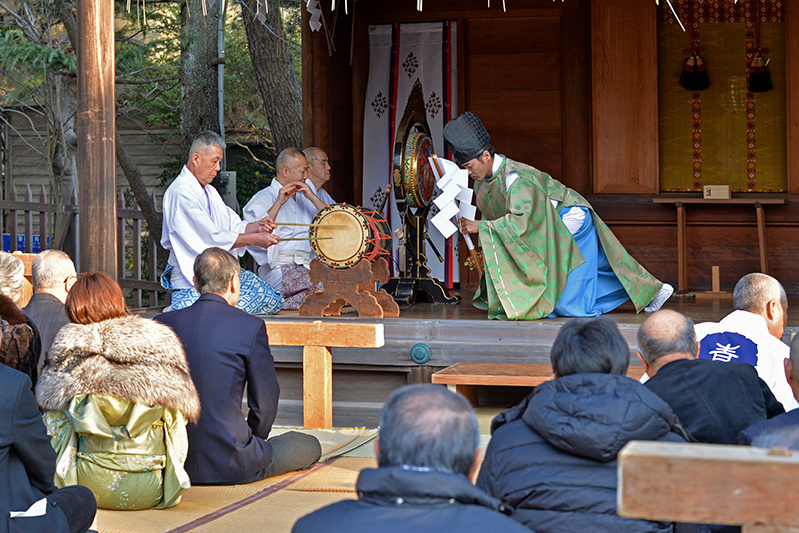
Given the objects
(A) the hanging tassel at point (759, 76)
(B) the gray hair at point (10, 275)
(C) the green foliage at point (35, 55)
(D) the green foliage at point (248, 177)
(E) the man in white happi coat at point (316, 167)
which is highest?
Answer: (C) the green foliage at point (35, 55)

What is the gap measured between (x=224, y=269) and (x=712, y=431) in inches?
68.8

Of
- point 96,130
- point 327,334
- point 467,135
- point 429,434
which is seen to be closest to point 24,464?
point 429,434

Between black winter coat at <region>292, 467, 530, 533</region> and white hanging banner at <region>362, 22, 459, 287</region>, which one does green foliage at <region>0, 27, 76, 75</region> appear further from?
black winter coat at <region>292, 467, 530, 533</region>

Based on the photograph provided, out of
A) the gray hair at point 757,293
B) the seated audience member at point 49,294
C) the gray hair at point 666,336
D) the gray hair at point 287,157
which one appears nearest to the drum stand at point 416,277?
the gray hair at point 287,157

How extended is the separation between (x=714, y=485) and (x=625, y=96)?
20.0 feet

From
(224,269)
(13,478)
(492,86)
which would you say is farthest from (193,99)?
(13,478)

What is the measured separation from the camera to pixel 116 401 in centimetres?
276

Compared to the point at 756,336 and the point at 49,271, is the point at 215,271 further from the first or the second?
the point at 756,336

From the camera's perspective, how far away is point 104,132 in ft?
13.3

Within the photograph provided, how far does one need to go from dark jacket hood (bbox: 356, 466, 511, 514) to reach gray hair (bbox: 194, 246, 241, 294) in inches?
76.8

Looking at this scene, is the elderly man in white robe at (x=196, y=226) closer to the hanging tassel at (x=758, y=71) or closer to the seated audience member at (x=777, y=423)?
the seated audience member at (x=777, y=423)

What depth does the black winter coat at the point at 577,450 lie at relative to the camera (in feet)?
6.04

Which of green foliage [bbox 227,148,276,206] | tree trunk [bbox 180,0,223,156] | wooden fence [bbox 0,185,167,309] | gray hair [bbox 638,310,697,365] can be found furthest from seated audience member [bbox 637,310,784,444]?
green foliage [bbox 227,148,276,206]

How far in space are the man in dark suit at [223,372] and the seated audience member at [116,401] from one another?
244 millimetres
